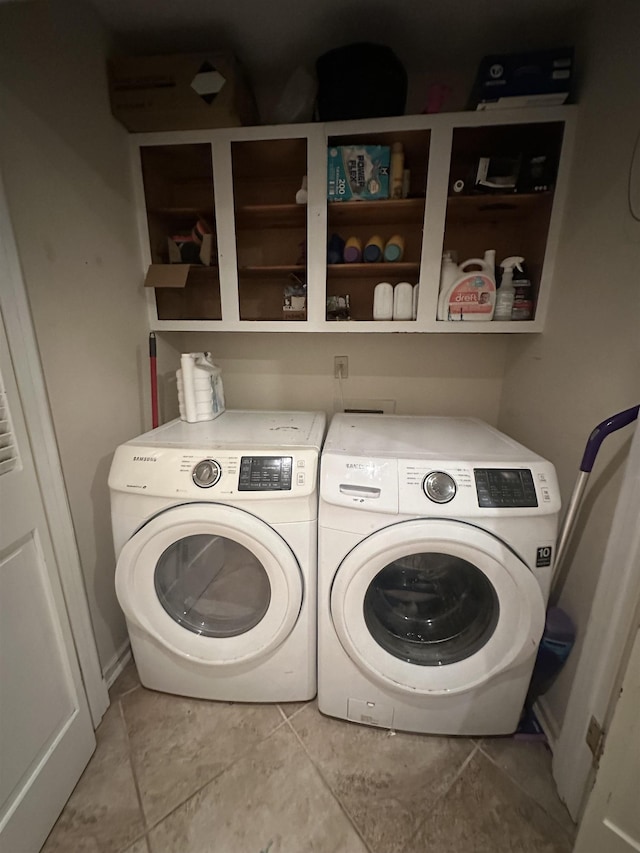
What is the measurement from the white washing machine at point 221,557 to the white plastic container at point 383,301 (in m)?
0.55

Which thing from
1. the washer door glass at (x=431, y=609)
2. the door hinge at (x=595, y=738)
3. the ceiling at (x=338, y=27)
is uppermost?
the ceiling at (x=338, y=27)

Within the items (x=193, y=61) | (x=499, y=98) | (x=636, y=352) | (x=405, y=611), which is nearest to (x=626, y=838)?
(x=405, y=611)

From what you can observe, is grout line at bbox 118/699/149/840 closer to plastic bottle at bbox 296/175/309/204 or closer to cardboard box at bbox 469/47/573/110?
plastic bottle at bbox 296/175/309/204

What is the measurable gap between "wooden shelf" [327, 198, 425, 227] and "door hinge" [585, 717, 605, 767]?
1.73 metres

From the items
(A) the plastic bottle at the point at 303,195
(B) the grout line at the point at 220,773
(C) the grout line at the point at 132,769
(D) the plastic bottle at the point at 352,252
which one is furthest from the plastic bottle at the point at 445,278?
(C) the grout line at the point at 132,769

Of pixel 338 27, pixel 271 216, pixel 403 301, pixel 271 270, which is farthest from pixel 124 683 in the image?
pixel 338 27

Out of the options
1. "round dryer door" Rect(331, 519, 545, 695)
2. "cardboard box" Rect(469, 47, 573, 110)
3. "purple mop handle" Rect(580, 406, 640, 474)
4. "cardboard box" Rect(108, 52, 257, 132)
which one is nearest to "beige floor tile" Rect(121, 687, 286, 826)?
"round dryer door" Rect(331, 519, 545, 695)

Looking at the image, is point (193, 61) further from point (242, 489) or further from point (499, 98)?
point (242, 489)

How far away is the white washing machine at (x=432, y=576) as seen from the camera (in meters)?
0.94

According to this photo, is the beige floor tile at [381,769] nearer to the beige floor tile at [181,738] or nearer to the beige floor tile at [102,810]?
the beige floor tile at [181,738]

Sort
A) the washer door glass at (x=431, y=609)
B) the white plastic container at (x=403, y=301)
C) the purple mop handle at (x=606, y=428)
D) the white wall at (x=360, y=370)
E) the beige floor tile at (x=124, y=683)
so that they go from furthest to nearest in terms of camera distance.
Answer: the white wall at (x=360, y=370) → the white plastic container at (x=403, y=301) → the beige floor tile at (x=124, y=683) → the washer door glass at (x=431, y=609) → the purple mop handle at (x=606, y=428)

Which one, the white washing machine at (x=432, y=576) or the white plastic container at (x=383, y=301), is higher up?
the white plastic container at (x=383, y=301)

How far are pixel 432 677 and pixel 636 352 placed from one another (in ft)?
3.66

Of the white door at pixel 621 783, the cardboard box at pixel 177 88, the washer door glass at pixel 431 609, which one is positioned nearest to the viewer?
the white door at pixel 621 783
